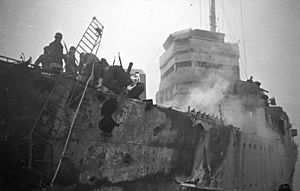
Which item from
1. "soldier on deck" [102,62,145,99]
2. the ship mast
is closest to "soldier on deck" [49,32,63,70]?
"soldier on deck" [102,62,145,99]

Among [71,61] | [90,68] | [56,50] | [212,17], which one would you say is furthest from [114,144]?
[212,17]

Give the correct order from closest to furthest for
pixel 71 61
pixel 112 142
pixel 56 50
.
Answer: pixel 112 142 → pixel 56 50 → pixel 71 61

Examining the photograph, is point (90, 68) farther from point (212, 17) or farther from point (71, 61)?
point (212, 17)

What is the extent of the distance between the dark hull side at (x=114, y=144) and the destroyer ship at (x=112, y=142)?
20mm

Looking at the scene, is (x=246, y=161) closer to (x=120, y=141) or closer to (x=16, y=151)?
(x=120, y=141)

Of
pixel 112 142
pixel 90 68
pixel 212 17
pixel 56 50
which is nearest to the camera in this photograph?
pixel 112 142

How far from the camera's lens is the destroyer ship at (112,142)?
496 centimetres

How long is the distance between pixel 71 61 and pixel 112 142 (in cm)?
262

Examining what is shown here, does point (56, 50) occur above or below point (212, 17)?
below

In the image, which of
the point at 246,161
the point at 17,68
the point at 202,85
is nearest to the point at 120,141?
the point at 17,68

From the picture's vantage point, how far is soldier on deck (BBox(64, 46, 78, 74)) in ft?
22.2

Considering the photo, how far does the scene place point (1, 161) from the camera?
473cm

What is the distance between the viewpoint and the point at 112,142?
20.8 feet

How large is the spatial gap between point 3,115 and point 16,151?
762 mm
